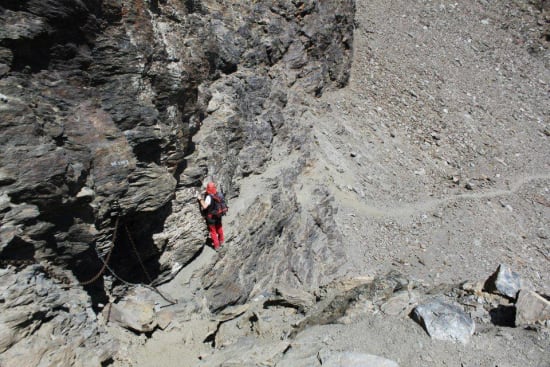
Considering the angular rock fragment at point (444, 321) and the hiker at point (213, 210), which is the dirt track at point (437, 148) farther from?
A: the hiker at point (213, 210)

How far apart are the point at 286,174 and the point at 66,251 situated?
434 inches

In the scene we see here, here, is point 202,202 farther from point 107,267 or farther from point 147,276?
point 107,267

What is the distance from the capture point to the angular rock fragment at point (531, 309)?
27.0 ft

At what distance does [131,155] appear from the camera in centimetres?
994

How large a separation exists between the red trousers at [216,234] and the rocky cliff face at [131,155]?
35 cm

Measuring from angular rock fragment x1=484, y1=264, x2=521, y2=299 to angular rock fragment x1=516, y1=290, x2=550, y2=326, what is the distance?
2.26 ft

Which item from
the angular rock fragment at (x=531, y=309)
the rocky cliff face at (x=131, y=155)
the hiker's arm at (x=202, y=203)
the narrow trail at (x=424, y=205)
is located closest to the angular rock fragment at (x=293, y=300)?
the rocky cliff face at (x=131, y=155)

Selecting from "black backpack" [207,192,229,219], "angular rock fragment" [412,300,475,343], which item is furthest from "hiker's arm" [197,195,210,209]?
"angular rock fragment" [412,300,475,343]

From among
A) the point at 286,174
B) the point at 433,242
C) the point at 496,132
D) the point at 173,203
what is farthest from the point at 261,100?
the point at 496,132

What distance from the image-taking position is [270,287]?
586 inches

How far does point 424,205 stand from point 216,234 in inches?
535

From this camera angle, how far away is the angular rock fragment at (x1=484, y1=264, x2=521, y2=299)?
372 inches

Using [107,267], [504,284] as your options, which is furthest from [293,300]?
[504,284]

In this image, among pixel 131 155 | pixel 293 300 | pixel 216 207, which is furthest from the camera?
pixel 216 207
